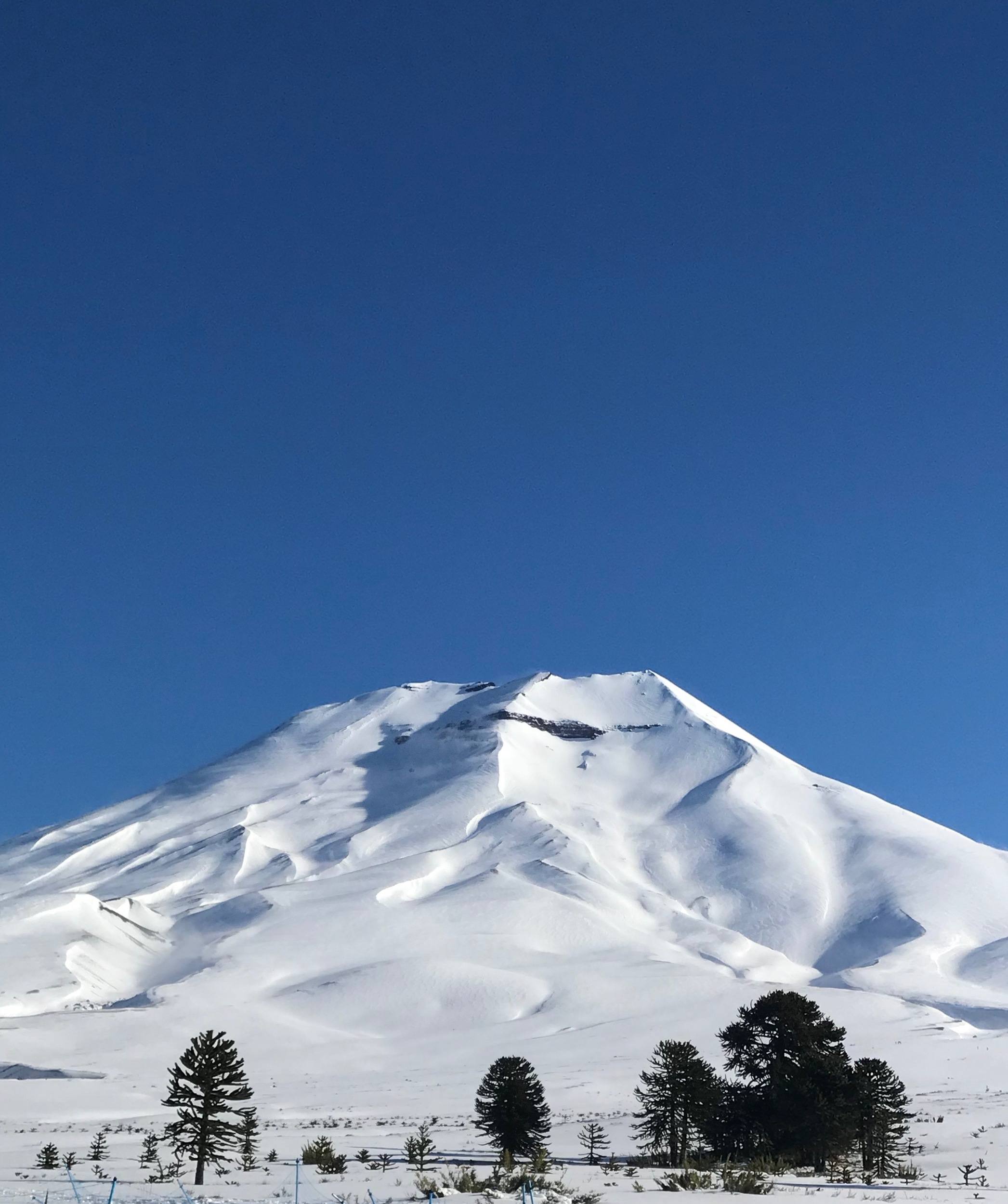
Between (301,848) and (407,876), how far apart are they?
32823mm

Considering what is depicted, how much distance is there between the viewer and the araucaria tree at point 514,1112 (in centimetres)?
3712

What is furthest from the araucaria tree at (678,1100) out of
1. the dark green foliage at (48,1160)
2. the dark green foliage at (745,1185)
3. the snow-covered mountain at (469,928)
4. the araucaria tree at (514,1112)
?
the snow-covered mountain at (469,928)

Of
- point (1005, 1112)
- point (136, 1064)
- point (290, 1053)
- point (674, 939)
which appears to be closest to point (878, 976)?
point (674, 939)

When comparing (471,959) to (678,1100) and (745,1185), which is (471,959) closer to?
(678,1100)

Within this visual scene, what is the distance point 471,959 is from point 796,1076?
92.9 metres

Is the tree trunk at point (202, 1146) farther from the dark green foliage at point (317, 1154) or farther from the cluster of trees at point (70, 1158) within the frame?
the dark green foliage at point (317, 1154)

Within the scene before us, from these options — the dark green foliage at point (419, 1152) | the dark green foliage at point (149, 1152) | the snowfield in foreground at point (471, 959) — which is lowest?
the dark green foliage at point (419, 1152)

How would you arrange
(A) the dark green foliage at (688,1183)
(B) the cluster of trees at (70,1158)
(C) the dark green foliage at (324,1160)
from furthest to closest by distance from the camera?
1. (B) the cluster of trees at (70,1158)
2. (C) the dark green foliage at (324,1160)
3. (A) the dark green foliage at (688,1183)

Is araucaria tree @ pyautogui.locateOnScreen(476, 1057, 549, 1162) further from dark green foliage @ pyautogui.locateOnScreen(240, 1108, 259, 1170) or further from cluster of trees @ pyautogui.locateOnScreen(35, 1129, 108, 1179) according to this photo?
cluster of trees @ pyautogui.locateOnScreen(35, 1129, 108, 1179)

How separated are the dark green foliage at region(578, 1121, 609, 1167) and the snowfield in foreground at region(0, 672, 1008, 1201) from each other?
872 mm

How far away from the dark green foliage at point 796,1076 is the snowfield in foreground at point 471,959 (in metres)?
3.29

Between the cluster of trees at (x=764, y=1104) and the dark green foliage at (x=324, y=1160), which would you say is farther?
the cluster of trees at (x=764, y=1104)

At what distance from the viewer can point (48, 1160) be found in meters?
32.0

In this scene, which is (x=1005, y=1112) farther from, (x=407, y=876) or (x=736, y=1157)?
(x=407, y=876)
